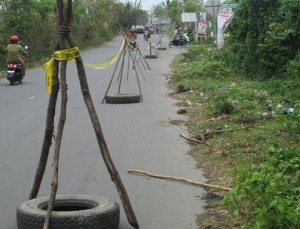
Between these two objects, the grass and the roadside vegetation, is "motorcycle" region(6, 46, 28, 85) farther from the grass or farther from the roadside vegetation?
the grass

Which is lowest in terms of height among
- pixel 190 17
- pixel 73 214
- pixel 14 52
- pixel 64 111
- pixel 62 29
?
pixel 73 214

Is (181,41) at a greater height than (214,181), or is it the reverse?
(214,181)

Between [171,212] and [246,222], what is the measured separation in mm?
1001

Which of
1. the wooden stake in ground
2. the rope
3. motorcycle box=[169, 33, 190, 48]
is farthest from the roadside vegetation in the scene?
motorcycle box=[169, 33, 190, 48]

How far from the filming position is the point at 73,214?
15.3 feet

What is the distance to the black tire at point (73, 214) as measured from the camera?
4637 mm

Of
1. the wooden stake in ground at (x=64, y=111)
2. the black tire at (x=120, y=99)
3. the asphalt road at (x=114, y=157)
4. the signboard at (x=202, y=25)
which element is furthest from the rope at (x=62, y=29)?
the signboard at (x=202, y=25)

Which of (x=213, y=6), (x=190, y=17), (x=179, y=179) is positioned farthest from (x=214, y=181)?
(x=190, y=17)

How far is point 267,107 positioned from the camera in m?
11.6

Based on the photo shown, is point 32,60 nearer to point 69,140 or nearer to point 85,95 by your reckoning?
point 69,140

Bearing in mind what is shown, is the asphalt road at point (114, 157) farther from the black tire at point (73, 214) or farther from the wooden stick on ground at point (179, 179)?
the black tire at point (73, 214)

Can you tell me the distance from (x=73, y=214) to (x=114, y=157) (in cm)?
367

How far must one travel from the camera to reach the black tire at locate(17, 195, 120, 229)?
4.64m

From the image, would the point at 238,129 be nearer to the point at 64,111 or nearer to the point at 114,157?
the point at 114,157
